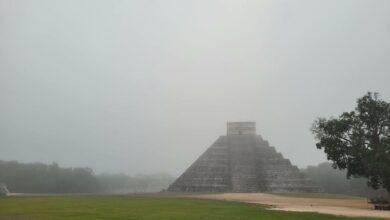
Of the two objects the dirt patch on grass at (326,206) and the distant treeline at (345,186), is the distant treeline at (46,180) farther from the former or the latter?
the dirt patch on grass at (326,206)

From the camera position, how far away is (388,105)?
89.5ft

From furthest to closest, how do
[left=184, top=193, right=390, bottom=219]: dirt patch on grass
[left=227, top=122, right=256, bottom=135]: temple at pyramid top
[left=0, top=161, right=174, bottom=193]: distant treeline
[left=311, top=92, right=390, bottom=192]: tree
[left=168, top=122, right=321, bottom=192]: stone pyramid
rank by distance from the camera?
[left=0, top=161, right=174, bottom=193]: distant treeline
[left=227, top=122, right=256, bottom=135]: temple at pyramid top
[left=168, top=122, right=321, bottom=192]: stone pyramid
[left=311, top=92, right=390, bottom=192]: tree
[left=184, top=193, right=390, bottom=219]: dirt patch on grass

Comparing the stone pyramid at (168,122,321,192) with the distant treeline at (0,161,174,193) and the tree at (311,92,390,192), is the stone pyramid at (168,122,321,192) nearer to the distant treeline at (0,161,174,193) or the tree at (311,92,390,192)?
the tree at (311,92,390,192)

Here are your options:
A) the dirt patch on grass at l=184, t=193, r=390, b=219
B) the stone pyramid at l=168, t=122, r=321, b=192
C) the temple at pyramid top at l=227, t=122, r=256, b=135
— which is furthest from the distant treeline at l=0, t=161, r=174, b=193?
the dirt patch on grass at l=184, t=193, r=390, b=219

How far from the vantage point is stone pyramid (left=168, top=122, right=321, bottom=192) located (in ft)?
144

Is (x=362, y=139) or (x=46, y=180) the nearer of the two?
(x=362, y=139)

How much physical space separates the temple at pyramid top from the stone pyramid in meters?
2.69

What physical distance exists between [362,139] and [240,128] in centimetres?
2847

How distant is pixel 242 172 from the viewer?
154ft

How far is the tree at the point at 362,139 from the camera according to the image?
26.0 m

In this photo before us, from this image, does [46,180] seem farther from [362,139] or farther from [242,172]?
[362,139]

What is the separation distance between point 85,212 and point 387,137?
17748mm

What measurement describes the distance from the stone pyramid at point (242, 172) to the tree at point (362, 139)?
1567cm

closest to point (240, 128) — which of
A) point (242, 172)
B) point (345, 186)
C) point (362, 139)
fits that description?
point (242, 172)
